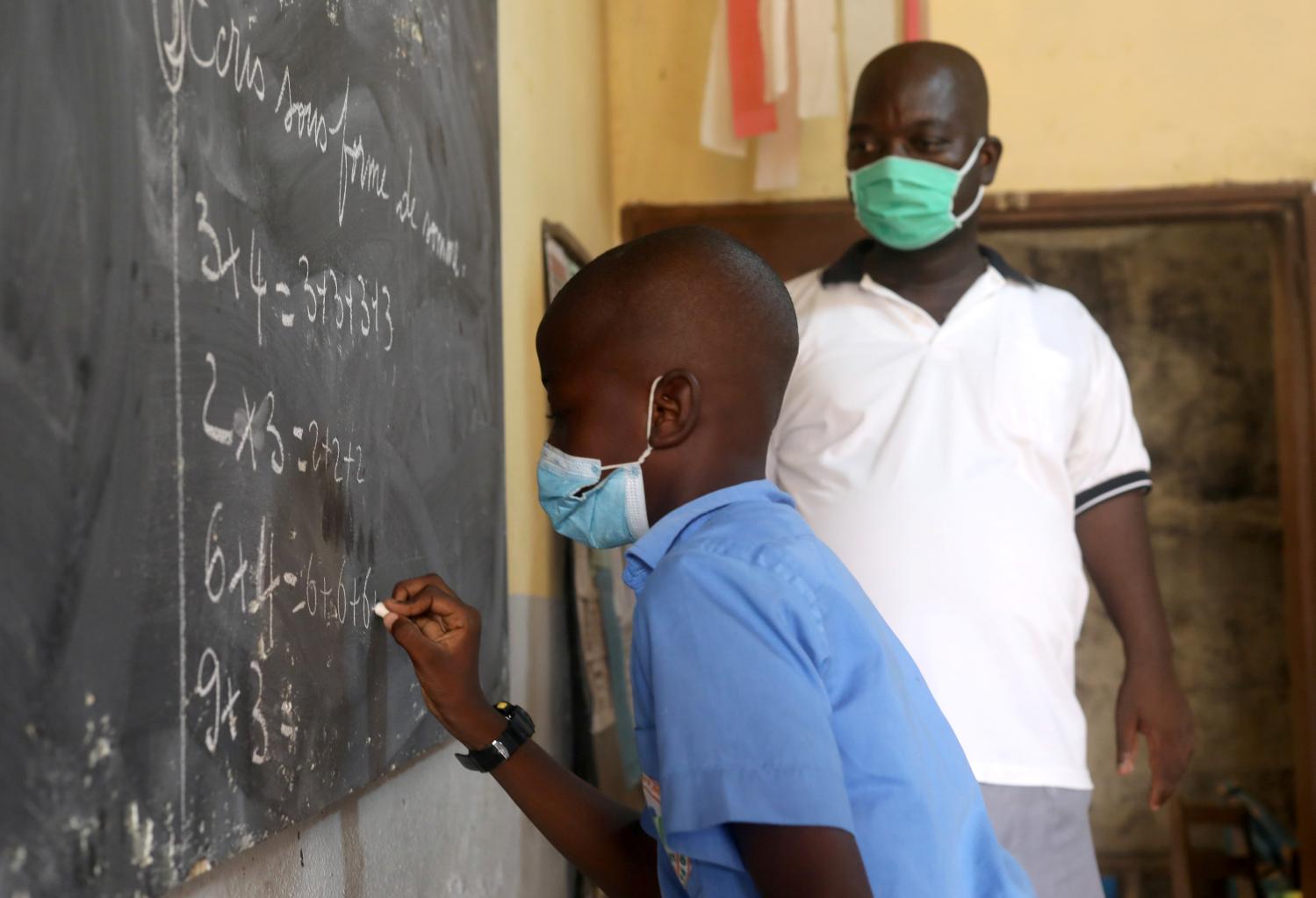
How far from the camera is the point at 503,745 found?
1.24 meters

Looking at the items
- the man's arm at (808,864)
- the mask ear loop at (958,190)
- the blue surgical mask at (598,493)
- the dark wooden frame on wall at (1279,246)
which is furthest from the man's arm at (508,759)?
the dark wooden frame on wall at (1279,246)

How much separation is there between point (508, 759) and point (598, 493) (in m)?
0.31

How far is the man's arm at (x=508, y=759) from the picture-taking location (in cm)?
122

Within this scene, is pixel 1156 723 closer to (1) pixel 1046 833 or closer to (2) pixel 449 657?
(1) pixel 1046 833

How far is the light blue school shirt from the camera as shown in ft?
2.84

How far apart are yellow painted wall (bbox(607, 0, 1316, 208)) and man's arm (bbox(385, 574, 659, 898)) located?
2294 mm

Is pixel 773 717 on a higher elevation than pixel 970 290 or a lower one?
lower

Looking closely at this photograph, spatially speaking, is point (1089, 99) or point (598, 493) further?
point (1089, 99)

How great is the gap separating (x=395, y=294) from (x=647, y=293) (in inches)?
15.9

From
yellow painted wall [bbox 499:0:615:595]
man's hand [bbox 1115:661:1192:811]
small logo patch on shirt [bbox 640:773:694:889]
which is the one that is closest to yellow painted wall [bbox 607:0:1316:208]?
yellow painted wall [bbox 499:0:615:595]

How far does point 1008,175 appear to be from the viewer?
130 inches

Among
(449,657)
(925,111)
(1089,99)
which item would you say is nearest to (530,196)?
(925,111)

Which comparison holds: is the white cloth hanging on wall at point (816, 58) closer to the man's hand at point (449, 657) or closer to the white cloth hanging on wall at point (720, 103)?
the white cloth hanging on wall at point (720, 103)

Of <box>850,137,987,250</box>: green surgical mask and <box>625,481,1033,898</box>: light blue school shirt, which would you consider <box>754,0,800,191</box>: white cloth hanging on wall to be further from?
<box>625,481,1033,898</box>: light blue school shirt
